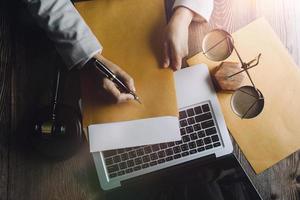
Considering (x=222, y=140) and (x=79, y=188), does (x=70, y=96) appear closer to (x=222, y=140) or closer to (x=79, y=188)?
(x=79, y=188)

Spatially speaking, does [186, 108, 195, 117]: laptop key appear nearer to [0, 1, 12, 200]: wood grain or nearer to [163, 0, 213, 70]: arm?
[163, 0, 213, 70]: arm

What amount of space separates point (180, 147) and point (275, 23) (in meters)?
0.37

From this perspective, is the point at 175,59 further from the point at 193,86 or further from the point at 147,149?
the point at 147,149

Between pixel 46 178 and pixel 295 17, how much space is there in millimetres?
676

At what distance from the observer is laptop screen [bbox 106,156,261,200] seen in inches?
32.5

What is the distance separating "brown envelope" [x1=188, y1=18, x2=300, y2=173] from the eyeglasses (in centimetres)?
1

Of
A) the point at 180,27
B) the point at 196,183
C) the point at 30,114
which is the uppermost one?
the point at 180,27

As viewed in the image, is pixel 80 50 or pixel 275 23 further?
pixel 275 23

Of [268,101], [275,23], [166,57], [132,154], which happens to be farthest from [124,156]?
[275,23]

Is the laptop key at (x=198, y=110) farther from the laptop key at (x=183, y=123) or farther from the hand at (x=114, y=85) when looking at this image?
the hand at (x=114, y=85)

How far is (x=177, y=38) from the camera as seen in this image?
34.2 inches

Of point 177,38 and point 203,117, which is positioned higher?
point 177,38

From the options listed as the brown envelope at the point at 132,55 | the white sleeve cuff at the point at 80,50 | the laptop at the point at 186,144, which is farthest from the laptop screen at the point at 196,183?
the white sleeve cuff at the point at 80,50

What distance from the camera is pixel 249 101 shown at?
0.87 meters
